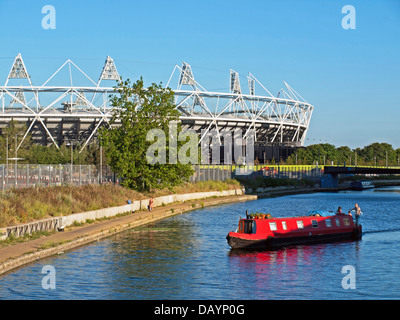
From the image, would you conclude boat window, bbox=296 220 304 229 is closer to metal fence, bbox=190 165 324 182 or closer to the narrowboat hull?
the narrowboat hull

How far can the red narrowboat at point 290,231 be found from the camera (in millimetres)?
34000

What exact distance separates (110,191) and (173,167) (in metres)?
9.71

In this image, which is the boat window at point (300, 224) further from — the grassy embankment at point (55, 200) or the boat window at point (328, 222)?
the grassy embankment at point (55, 200)

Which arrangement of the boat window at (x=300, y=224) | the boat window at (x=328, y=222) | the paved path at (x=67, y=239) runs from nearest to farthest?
the paved path at (x=67, y=239) < the boat window at (x=300, y=224) < the boat window at (x=328, y=222)

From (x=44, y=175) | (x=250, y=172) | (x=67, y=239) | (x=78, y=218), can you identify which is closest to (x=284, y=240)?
(x=67, y=239)

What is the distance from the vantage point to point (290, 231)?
3594 cm

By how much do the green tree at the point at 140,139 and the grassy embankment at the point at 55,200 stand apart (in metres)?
2.22

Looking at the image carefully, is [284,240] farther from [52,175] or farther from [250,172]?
[250,172]

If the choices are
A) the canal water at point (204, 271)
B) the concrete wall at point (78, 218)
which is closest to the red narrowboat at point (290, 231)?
the canal water at point (204, 271)

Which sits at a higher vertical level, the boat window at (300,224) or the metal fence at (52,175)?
the metal fence at (52,175)

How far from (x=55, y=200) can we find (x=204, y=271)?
15490mm
